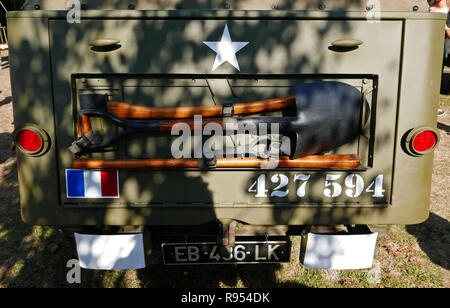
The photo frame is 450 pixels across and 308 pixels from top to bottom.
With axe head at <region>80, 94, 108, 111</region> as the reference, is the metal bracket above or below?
below

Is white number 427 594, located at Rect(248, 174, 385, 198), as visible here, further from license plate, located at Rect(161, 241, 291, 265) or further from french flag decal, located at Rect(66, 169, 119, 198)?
french flag decal, located at Rect(66, 169, 119, 198)

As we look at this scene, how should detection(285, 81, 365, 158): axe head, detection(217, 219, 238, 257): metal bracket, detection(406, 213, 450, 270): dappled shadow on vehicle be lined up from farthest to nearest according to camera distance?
detection(406, 213, 450, 270): dappled shadow on vehicle
detection(217, 219, 238, 257): metal bracket
detection(285, 81, 365, 158): axe head

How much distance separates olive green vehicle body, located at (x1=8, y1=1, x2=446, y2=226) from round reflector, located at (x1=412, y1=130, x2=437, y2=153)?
6 centimetres

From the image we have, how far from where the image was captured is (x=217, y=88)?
92.7 inches

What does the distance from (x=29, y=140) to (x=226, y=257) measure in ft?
4.81

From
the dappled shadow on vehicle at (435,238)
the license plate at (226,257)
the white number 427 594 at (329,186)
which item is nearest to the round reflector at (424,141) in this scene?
the white number 427 594 at (329,186)

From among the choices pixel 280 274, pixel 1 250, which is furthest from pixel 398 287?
pixel 1 250

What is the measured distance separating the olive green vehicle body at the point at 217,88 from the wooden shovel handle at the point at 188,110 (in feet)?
0.22

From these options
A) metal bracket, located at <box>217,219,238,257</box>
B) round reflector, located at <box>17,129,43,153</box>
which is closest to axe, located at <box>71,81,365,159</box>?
round reflector, located at <box>17,129,43,153</box>

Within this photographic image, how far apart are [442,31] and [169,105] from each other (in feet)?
5.57

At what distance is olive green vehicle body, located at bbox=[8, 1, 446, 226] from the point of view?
2277 mm

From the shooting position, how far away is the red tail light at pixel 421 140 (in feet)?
7.72

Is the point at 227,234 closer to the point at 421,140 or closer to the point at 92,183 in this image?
the point at 92,183

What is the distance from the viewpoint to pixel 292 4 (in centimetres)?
270
